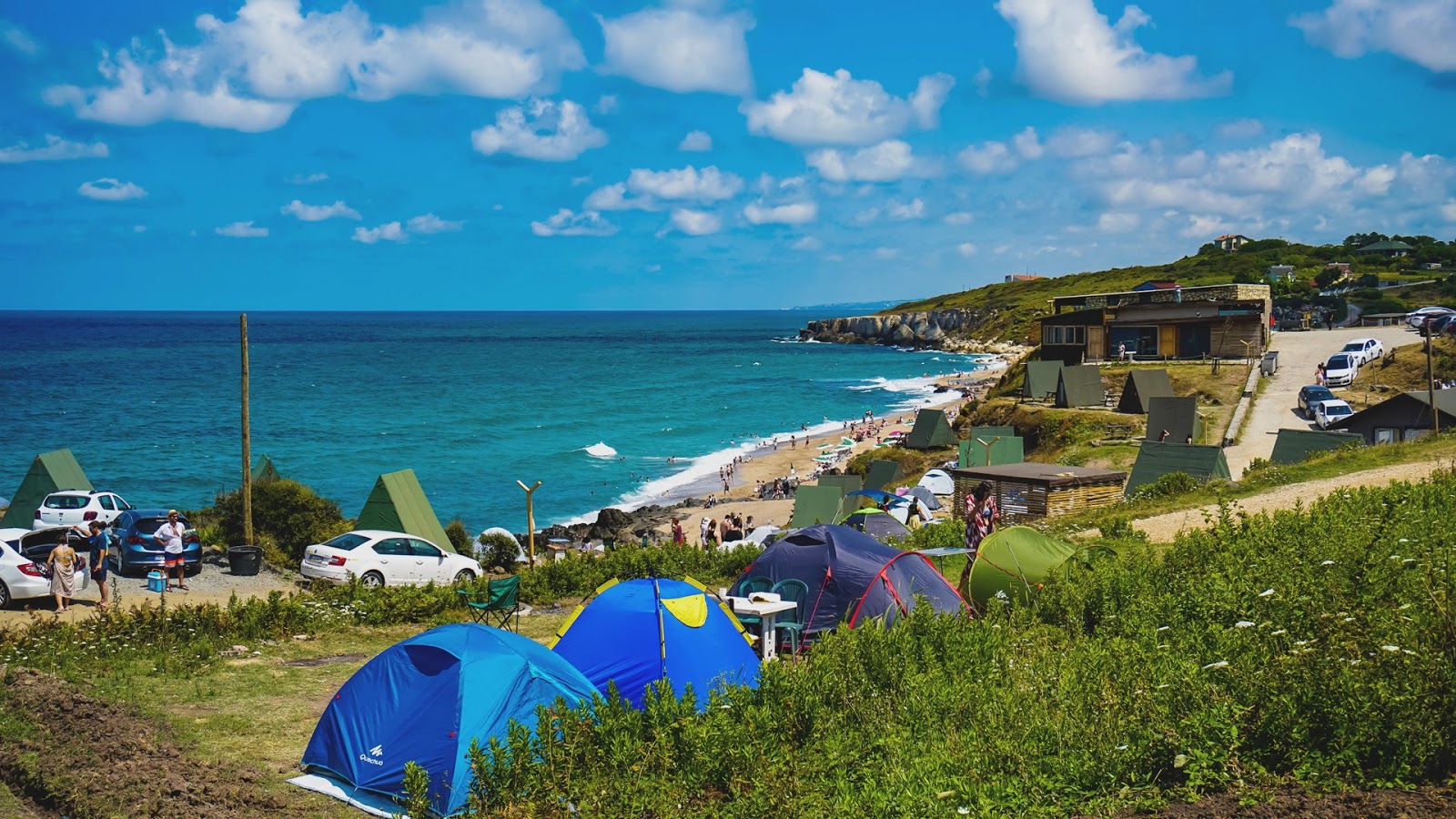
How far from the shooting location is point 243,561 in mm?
22062

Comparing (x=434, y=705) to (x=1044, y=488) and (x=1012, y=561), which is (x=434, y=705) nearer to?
(x=1012, y=561)

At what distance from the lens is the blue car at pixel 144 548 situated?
68.5ft

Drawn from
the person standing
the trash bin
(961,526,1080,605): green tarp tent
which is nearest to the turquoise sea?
the trash bin

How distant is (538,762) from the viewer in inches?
302

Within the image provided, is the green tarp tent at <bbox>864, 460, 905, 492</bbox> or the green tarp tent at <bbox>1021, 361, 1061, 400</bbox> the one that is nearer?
the green tarp tent at <bbox>864, 460, 905, 492</bbox>

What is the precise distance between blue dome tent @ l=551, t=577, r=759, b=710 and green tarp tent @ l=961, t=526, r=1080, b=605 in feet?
15.4

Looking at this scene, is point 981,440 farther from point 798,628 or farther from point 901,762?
point 901,762

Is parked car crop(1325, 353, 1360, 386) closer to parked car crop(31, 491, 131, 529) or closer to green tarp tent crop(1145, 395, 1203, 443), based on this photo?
green tarp tent crop(1145, 395, 1203, 443)

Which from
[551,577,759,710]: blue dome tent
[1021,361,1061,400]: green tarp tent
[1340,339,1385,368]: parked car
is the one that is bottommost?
[551,577,759,710]: blue dome tent

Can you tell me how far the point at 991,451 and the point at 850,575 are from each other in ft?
73.9

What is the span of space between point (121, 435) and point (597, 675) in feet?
225

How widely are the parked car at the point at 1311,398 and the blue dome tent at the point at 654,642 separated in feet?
112

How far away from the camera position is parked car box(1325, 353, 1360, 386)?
144 ft

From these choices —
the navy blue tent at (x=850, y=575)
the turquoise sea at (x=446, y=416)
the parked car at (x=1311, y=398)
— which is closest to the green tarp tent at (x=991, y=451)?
the parked car at (x=1311, y=398)
